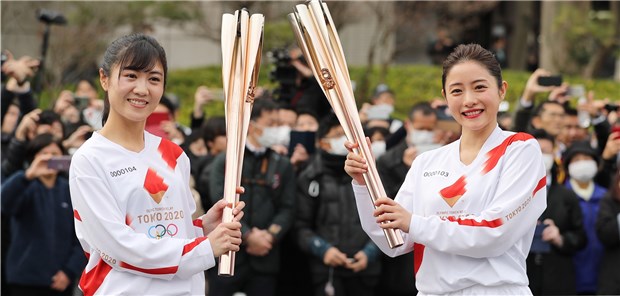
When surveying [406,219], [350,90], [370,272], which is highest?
[350,90]

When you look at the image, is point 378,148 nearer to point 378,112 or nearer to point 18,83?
point 378,112

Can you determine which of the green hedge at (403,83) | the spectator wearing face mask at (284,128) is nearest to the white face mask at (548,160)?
the spectator wearing face mask at (284,128)

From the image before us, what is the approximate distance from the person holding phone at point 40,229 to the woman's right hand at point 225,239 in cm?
260

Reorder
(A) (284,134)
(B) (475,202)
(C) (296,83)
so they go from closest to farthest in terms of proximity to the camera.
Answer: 1. (B) (475,202)
2. (A) (284,134)
3. (C) (296,83)

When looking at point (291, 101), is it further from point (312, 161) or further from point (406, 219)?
point (406, 219)

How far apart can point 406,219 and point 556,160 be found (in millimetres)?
3376

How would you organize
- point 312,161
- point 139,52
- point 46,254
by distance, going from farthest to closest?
point 312,161
point 46,254
point 139,52

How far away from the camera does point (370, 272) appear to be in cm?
584

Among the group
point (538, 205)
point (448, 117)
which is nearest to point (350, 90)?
point (538, 205)

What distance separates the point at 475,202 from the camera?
129 inches

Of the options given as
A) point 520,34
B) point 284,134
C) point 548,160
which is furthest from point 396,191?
point 520,34

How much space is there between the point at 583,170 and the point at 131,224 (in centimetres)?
391

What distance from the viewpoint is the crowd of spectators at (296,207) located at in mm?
5621

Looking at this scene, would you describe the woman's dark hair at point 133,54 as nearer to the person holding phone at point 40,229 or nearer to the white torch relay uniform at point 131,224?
the white torch relay uniform at point 131,224
